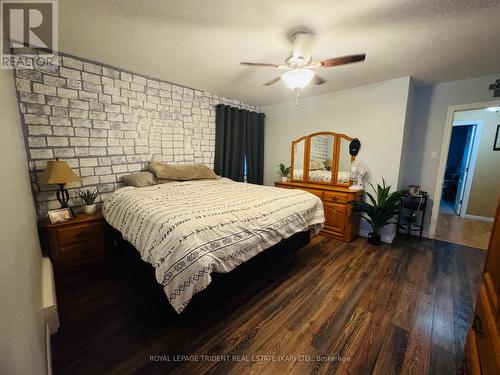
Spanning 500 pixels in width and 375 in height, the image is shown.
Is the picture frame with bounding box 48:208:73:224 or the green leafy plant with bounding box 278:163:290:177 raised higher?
the green leafy plant with bounding box 278:163:290:177

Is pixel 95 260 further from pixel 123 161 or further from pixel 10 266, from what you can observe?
pixel 10 266

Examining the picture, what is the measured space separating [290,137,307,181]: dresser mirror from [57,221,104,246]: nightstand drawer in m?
3.13

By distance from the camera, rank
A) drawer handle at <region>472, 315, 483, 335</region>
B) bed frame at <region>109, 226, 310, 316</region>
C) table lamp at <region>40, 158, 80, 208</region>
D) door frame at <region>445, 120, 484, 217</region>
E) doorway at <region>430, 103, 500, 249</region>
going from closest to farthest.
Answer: drawer handle at <region>472, 315, 483, 335</region> → bed frame at <region>109, 226, 310, 316</region> → table lamp at <region>40, 158, 80, 208</region> → doorway at <region>430, 103, 500, 249</region> → door frame at <region>445, 120, 484, 217</region>

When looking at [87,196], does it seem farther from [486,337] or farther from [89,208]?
[486,337]

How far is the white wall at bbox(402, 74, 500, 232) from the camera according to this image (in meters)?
2.87

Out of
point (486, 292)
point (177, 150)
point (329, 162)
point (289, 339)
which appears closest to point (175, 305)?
point (289, 339)

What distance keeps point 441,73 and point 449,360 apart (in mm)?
3087

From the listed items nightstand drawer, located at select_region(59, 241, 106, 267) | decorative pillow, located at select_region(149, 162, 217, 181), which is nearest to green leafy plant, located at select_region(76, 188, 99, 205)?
nightstand drawer, located at select_region(59, 241, 106, 267)

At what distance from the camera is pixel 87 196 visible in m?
2.46

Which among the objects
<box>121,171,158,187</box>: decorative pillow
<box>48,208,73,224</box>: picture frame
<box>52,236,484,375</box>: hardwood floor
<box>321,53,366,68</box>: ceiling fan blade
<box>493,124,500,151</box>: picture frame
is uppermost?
<box>321,53,366,68</box>: ceiling fan blade

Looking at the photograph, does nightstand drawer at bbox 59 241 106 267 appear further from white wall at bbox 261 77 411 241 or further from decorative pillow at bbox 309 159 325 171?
white wall at bbox 261 77 411 241

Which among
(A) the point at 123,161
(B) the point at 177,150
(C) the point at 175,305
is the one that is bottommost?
(C) the point at 175,305

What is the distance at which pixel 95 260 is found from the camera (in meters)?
2.29

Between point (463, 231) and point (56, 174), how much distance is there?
19.3 ft
